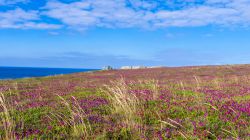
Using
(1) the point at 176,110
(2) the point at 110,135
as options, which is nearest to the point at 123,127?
(2) the point at 110,135

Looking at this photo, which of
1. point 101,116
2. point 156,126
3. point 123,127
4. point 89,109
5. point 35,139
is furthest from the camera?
point 89,109

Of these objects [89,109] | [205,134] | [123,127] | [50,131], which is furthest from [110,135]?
[89,109]

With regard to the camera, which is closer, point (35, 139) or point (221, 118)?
point (35, 139)

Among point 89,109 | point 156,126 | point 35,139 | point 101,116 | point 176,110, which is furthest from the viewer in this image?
point 89,109

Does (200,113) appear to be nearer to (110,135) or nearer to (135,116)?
(135,116)

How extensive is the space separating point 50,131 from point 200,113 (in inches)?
220

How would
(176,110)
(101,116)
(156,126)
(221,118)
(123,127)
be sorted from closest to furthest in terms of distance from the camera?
(123,127) → (156,126) → (221,118) → (101,116) → (176,110)

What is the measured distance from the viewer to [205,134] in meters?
6.98

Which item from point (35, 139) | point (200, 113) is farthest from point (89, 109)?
point (200, 113)

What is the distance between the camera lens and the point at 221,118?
8.52 meters

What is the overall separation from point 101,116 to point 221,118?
4.35 metres

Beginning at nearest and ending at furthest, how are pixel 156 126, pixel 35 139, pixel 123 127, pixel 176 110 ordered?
pixel 35 139 < pixel 123 127 < pixel 156 126 < pixel 176 110

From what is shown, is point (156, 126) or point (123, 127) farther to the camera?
point (156, 126)

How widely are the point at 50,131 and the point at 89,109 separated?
3096 mm
